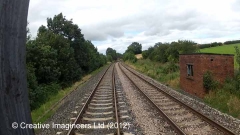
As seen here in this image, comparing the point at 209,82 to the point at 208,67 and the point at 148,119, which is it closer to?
the point at 208,67

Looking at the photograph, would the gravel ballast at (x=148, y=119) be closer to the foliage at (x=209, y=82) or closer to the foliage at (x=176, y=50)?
the foliage at (x=209, y=82)

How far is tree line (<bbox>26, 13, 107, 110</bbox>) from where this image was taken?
17.1m

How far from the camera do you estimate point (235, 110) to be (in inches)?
392

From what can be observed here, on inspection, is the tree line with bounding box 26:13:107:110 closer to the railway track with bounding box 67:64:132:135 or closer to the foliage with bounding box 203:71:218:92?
the railway track with bounding box 67:64:132:135

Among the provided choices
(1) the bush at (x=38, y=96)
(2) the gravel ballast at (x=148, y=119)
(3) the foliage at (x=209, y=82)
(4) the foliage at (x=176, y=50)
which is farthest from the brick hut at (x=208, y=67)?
(4) the foliage at (x=176, y=50)

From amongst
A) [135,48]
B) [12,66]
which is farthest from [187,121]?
[135,48]

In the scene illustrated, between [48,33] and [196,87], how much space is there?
1860 centimetres

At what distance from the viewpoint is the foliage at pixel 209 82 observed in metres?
13.5

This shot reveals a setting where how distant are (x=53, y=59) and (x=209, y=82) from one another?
14.3 metres

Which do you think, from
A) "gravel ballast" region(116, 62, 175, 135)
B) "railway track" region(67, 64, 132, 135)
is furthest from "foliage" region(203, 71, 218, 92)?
"railway track" region(67, 64, 132, 135)

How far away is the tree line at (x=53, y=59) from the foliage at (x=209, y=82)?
33.4 ft

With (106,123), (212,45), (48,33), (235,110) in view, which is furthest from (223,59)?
(212,45)

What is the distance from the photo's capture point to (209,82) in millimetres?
13617

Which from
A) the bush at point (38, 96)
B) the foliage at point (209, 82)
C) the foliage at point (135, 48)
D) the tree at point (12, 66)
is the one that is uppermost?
the foliage at point (135, 48)
